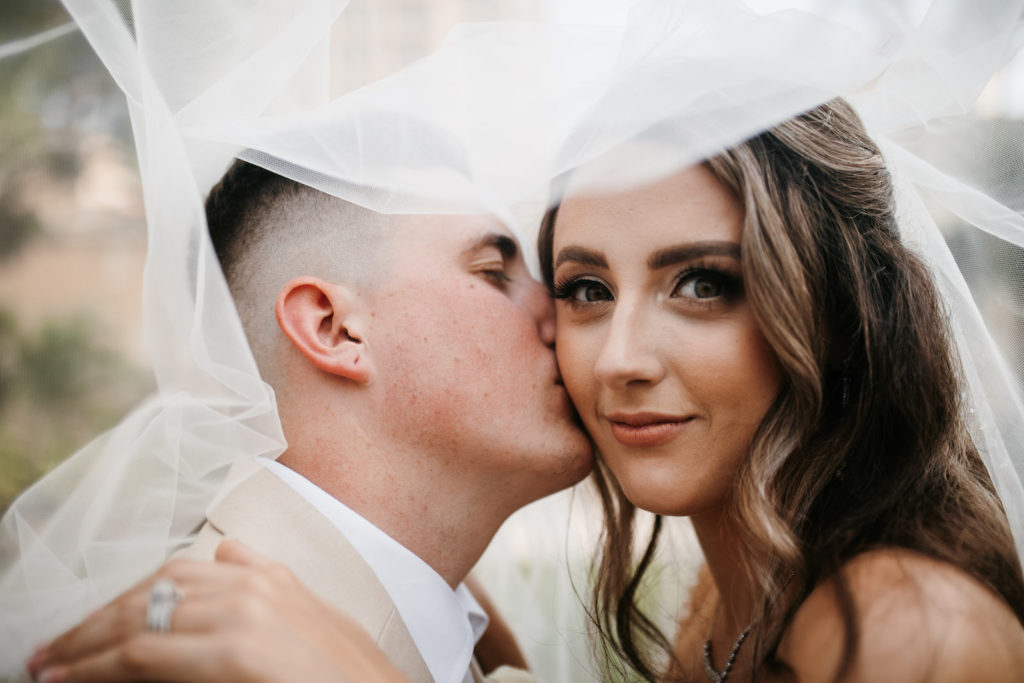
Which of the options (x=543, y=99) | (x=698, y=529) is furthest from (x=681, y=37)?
(x=698, y=529)

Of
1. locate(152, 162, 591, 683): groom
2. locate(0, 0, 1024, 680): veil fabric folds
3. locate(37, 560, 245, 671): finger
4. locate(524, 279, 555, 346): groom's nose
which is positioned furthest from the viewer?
locate(524, 279, 555, 346): groom's nose

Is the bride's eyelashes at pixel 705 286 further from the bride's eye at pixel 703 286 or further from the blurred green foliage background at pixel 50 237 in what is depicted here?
the blurred green foliage background at pixel 50 237

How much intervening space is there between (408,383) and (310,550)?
614 millimetres

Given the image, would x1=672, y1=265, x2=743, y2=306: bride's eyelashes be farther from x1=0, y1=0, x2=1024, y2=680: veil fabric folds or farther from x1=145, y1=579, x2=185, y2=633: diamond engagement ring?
x1=145, y1=579, x2=185, y2=633: diamond engagement ring

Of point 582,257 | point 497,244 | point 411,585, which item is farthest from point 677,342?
point 411,585

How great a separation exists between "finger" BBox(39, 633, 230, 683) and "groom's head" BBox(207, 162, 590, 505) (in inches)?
39.3

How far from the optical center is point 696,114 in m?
2.35

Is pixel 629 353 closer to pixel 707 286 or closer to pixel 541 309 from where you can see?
pixel 707 286

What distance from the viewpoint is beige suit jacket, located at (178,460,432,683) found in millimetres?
2291

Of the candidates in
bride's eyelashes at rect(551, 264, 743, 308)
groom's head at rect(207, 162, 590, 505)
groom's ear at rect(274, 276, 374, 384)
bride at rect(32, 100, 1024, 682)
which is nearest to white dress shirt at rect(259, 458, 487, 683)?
groom's head at rect(207, 162, 590, 505)

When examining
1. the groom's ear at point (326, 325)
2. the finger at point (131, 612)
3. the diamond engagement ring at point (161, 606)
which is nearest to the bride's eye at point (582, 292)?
the groom's ear at point (326, 325)

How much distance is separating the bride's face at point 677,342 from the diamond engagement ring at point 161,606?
1.24 m

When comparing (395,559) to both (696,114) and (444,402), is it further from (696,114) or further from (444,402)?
(696,114)

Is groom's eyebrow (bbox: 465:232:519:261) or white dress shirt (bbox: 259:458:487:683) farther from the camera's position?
groom's eyebrow (bbox: 465:232:519:261)
